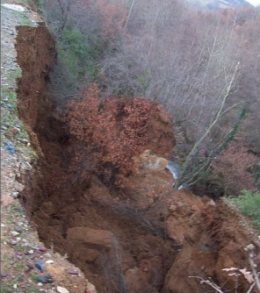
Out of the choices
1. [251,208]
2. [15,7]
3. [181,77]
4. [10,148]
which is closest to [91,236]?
[251,208]

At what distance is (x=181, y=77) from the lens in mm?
20250

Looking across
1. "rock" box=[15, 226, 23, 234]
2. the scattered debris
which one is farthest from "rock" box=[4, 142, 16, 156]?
the scattered debris

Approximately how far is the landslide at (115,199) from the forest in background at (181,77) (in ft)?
3.94

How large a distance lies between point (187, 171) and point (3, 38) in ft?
28.8

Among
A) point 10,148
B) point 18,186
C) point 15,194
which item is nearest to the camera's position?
point 15,194

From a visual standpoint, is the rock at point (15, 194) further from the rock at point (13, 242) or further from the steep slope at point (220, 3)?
the steep slope at point (220, 3)

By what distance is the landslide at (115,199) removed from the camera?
8.02m

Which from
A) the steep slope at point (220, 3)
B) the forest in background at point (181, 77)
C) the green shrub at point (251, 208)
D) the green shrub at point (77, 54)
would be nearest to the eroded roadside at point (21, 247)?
the green shrub at point (251, 208)

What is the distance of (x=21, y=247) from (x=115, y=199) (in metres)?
7.56

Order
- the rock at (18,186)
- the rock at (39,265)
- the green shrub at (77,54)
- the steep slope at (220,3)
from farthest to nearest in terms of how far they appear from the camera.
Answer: the steep slope at (220,3) → the green shrub at (77,54) → the rock at (18,186) → the rock at (39,265)

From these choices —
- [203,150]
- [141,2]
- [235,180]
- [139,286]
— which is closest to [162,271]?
[139,286]

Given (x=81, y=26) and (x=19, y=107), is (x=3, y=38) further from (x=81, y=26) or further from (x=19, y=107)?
(x=81, y=26)

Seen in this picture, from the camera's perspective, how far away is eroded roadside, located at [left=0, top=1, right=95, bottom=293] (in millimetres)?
4453

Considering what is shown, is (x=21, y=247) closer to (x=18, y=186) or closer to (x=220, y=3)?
(x=18, y=186)
